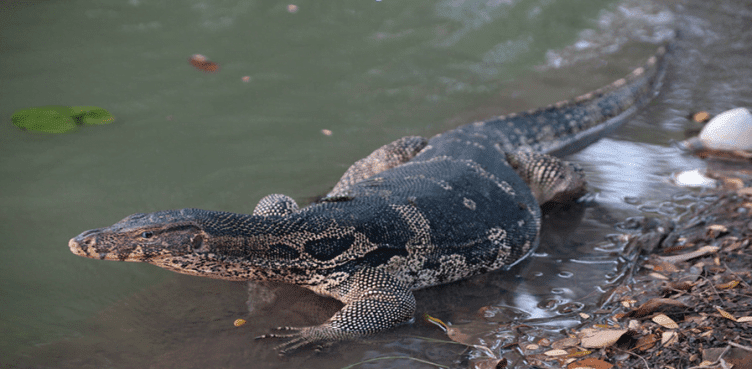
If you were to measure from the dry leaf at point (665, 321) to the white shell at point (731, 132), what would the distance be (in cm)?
421

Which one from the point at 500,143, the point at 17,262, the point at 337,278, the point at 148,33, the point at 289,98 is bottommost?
the point at 337,278

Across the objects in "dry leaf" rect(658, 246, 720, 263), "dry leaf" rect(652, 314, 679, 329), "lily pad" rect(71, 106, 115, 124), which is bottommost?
"dry leaf" rect(652, 314, 679, 329)

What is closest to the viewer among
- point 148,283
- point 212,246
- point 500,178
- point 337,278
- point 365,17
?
point 212,246

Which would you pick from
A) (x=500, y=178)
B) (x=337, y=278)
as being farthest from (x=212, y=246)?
(x=500, y=178)

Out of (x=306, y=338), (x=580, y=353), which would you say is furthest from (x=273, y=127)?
(x=580, y=353)

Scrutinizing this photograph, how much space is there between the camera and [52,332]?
4152mm

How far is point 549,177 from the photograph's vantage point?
6.15 metres

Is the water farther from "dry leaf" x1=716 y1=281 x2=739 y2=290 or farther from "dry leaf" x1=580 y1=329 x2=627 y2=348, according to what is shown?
"dry leaf" x1=716 y1=281 x2=739 y2=290

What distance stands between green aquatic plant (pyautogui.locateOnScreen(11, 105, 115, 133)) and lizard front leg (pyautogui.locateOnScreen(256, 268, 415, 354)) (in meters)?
4.57

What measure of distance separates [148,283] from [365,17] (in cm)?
717

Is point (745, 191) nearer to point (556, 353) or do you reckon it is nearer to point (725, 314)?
point (725, 314)

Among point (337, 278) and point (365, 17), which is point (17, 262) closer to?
point (337, 278)

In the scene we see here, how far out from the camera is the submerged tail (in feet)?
22.4

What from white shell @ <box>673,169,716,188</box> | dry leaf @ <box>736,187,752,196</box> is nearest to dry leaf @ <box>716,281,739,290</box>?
dry leaf @ <box>736,187,752,196</box>
